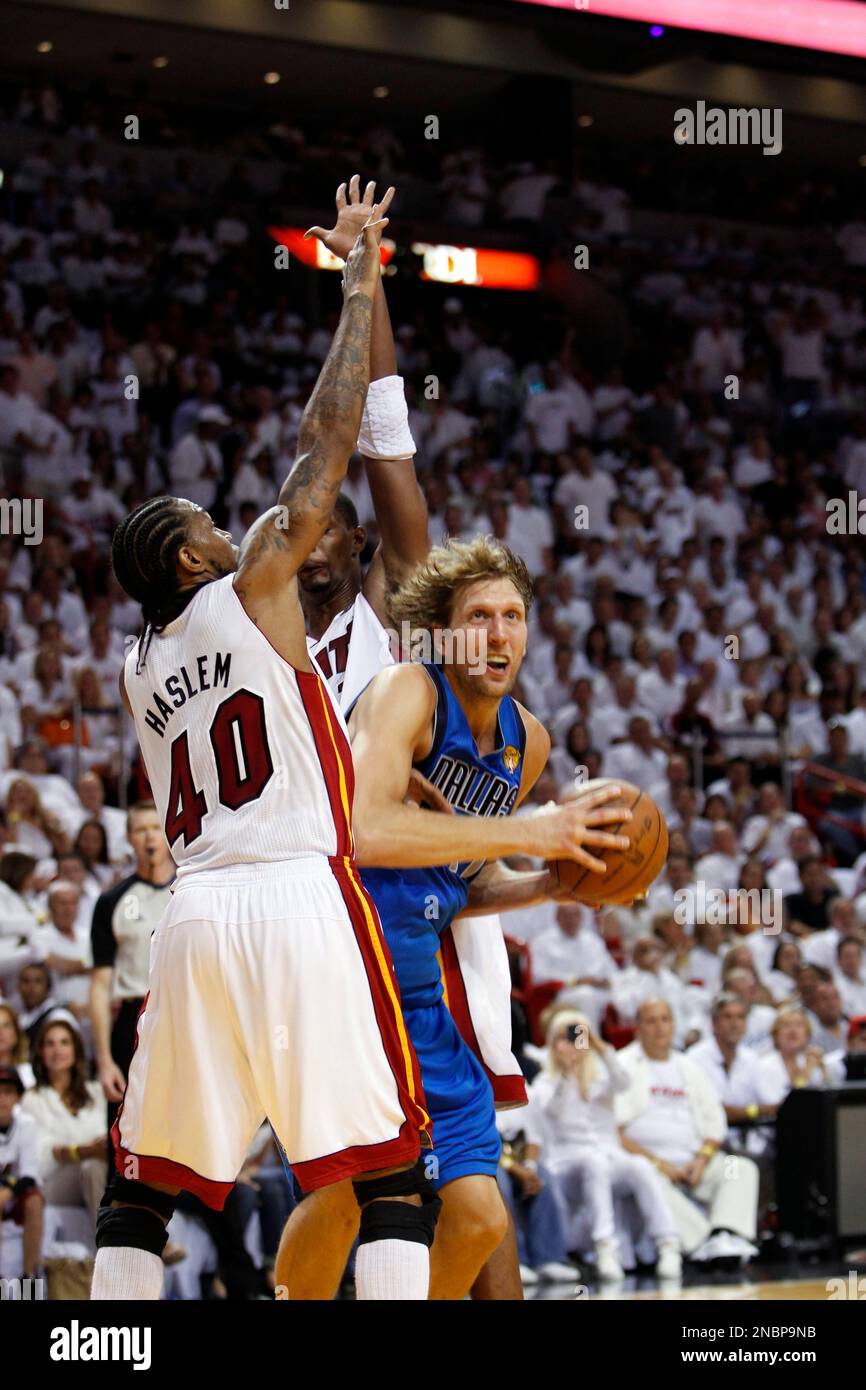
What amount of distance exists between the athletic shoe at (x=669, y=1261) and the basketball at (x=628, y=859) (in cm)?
474

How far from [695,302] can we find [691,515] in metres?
4.36

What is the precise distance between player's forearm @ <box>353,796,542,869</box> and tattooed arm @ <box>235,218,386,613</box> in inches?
20.1

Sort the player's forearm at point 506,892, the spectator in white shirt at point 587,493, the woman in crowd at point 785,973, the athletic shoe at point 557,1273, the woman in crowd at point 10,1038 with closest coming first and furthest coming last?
the player's forearm at point 506,892 < the woman in crowd at point 10,1038 < the athletic shoe at point 557,1273 < the woman in crowd at point 785,973 < the spectator in white shirt at point 587,493

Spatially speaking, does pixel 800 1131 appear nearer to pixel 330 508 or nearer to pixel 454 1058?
pixel 454 1058

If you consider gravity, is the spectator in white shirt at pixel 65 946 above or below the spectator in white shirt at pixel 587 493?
below

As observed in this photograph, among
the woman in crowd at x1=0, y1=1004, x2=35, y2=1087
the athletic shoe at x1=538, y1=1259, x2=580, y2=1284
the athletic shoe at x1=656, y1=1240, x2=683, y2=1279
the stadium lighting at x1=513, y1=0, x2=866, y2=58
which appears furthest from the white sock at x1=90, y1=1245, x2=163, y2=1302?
the stadium lighting at x1=513, y1=0, x2=866, y2=58

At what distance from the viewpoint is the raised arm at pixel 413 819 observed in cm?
364

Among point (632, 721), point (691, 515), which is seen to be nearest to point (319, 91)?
point (691, 515)

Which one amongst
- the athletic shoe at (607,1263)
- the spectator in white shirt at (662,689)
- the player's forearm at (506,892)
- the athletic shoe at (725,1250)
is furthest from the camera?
the spectator in white shirt at (662,689)

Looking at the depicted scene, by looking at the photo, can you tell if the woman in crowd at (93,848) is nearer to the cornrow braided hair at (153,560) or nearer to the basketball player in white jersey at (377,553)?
the basketball player in white jersey at (377,553)

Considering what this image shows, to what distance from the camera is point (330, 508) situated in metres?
3.69

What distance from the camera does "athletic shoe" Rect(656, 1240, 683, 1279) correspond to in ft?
26.9

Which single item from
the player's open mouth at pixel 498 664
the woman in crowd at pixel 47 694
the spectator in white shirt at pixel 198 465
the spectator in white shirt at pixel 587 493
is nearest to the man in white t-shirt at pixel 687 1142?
the woman in crowd at pixel 47 694

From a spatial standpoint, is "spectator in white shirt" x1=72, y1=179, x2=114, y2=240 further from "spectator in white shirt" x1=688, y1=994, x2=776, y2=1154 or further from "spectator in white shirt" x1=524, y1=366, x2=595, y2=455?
"spectator in white shirt" x1=688, y1=994, x2=776, y2=1154
